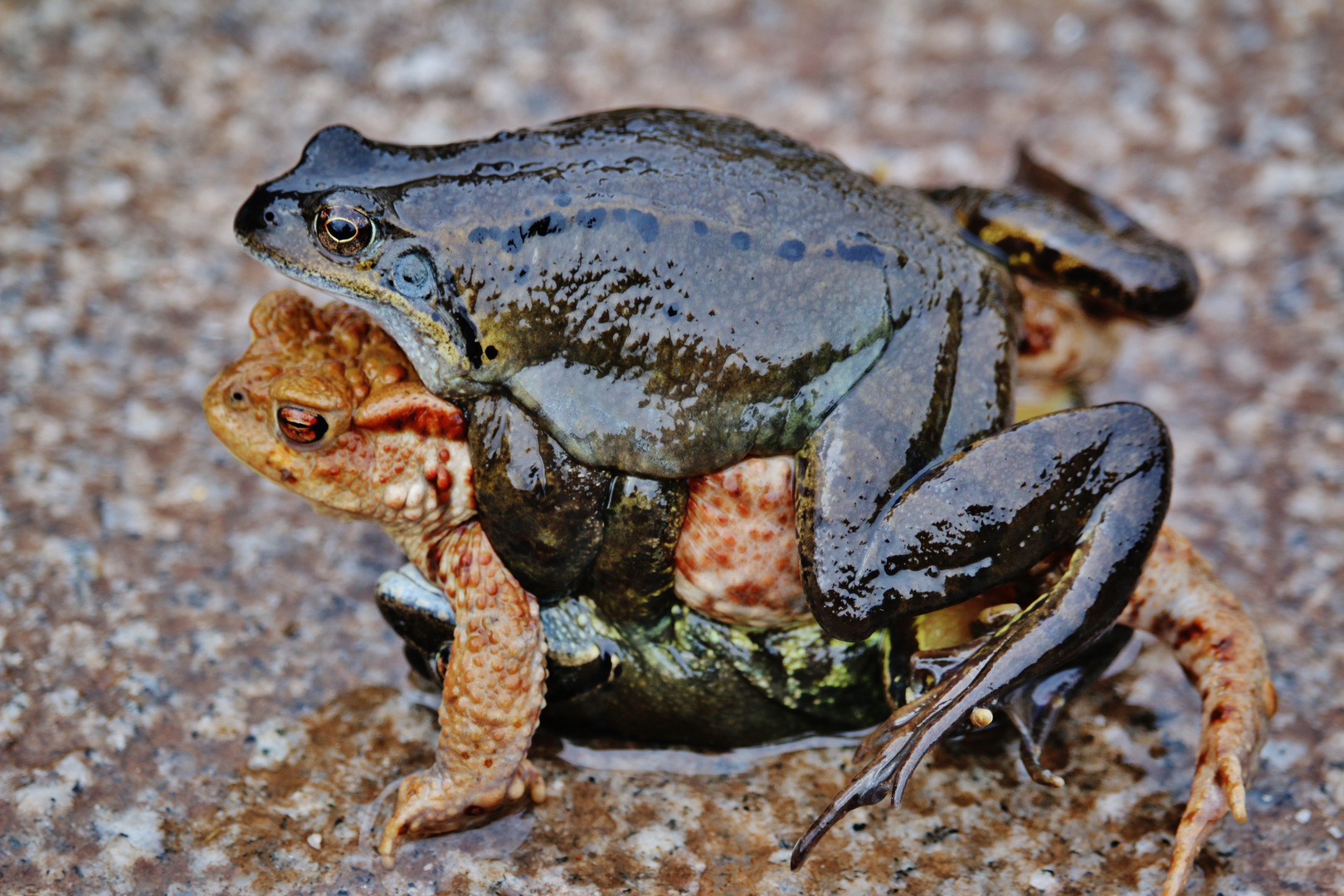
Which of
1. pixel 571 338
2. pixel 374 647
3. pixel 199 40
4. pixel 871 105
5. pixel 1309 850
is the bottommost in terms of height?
pixel 1309 850

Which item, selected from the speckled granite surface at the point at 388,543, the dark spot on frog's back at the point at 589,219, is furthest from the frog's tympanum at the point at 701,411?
the speckled granite surface at the point at 388,543

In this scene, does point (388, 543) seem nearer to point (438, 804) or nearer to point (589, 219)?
point (438, 804)

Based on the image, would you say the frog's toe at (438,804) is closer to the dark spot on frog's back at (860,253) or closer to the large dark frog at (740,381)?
the large dark frog at (740,381)

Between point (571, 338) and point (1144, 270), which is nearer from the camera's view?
point (571, 338)

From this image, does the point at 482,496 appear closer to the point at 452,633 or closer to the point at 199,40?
the point at 452,633

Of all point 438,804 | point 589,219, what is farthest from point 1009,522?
point 438,804

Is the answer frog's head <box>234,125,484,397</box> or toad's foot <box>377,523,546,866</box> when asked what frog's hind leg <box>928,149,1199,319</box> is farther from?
toad's foot <box>377,523,546,866</box>

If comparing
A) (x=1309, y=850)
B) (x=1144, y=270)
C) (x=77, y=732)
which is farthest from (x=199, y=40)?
(x=1309, y=850)
